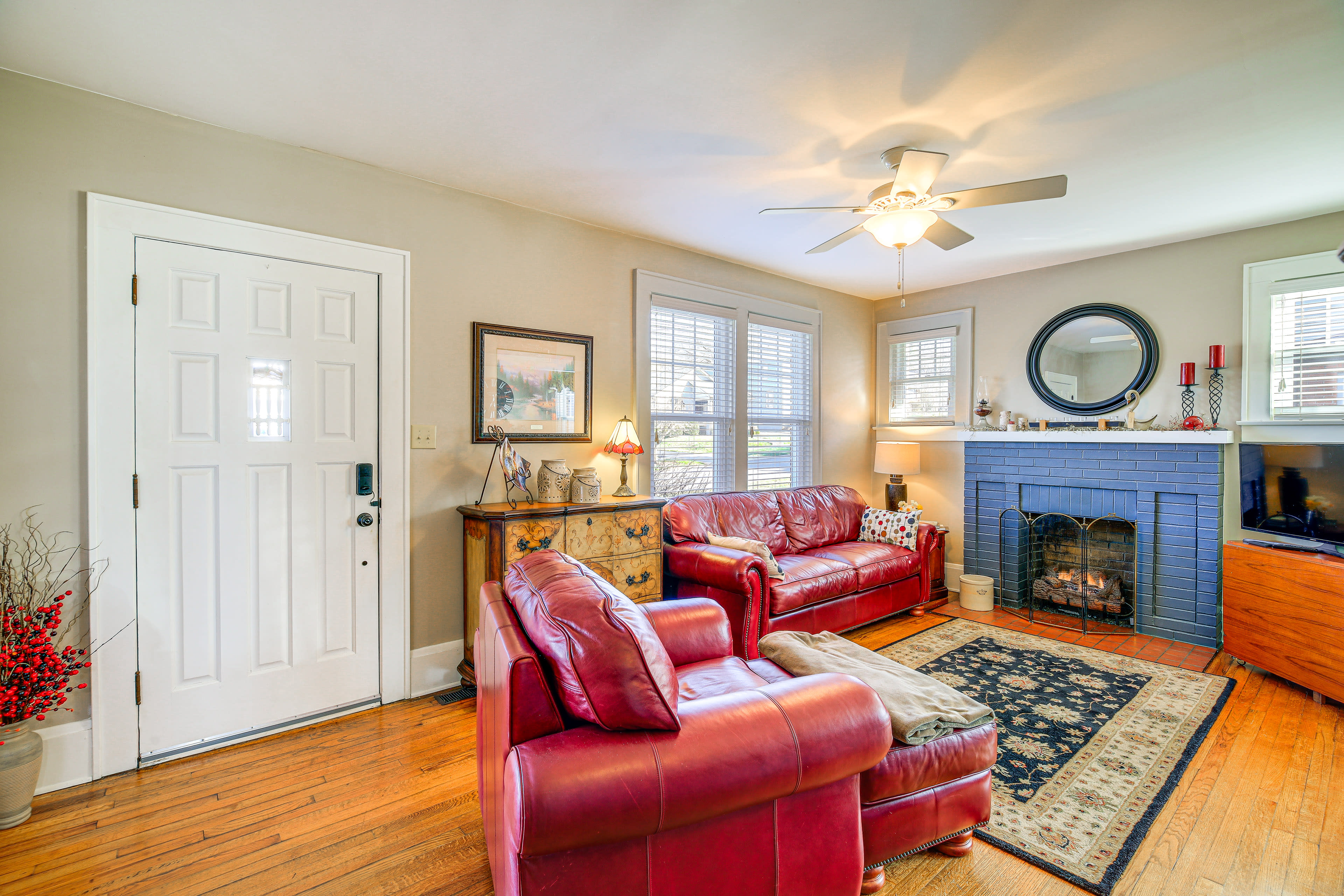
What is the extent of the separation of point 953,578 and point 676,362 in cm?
305

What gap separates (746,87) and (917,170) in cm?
77

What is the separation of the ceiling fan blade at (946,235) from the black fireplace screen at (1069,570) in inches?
99.5

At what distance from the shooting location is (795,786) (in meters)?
1.31

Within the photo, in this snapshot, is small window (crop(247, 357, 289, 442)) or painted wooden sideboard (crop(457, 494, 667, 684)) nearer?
small window (crop(247, 357, 289, 442))

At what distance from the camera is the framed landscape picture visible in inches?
125

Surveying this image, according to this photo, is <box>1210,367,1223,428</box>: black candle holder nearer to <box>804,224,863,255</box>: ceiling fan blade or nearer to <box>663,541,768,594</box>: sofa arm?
<box>804,224,863,255</box>: ceiling fan blade

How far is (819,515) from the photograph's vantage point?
4.53m

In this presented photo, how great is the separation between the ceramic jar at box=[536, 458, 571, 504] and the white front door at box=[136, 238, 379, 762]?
79 cm

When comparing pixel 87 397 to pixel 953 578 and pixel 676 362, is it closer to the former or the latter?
pixel 676 362

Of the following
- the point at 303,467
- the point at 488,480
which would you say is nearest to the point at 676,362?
the point at 488,480

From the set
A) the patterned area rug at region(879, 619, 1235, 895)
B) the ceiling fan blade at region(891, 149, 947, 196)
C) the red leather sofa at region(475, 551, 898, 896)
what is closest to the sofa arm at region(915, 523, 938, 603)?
the patterned area rug at region(879, 619, 1235, 895)

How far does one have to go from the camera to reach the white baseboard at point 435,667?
117 inches

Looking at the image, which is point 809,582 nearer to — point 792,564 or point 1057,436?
point 792,564

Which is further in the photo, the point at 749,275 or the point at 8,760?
the point at 749,275
